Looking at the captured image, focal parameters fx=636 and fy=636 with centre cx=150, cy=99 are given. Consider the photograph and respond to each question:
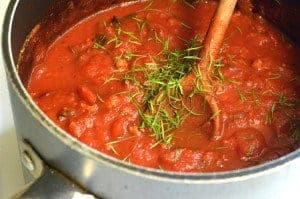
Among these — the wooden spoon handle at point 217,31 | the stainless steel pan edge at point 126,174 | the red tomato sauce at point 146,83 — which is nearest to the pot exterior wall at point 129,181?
the stainless steel pan edge at point 126,174

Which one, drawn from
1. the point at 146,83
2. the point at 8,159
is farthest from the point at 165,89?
the point at 8,159

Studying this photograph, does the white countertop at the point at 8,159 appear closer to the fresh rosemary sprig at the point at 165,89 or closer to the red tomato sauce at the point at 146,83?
the red tomato sauce at the point at 146,83

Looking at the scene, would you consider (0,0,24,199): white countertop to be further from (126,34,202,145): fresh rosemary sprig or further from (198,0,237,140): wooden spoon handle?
(198,0,237,140): wooden spoon handle

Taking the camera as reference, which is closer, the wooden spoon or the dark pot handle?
the dark pot handle

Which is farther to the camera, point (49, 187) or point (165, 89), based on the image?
point (165, 89)

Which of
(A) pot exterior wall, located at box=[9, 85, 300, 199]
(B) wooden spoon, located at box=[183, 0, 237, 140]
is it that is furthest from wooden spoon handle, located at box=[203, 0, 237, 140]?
(A) pot exterior wall, located at box=[9, 85, 300, 199]

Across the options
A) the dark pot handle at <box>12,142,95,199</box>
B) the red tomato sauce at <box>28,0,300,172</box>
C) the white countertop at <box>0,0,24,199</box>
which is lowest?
the white countertop at <box>0,0,24,199</box>

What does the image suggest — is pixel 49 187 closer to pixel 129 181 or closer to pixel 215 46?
pixel 129 181
